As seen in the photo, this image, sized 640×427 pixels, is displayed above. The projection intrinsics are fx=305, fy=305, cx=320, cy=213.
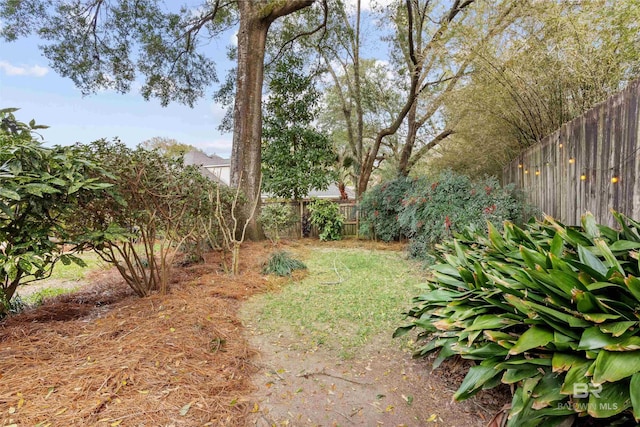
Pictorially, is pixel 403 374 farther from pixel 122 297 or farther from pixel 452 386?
pixel 122 297

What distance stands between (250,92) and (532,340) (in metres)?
6.57

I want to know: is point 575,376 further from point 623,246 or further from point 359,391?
point 359,391

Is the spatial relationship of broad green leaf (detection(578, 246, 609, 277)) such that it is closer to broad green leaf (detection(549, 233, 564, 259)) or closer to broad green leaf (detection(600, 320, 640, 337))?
broad green leaf (detection(549, 233, 564, 259))

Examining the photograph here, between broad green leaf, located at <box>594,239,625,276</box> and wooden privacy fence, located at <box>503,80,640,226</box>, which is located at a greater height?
wooden privacy fence, located at <box>503,80,640,226</box>

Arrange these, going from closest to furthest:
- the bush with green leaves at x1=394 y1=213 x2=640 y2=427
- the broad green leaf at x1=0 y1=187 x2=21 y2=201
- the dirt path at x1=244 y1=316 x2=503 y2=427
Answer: the bush with green leaves at x1=394 y1=213 x2=640 y2=427
the dirt path at x1=244 y1=316 x2=503 y2=427
the broad green leaf at x1=0 y1=187 x2=21 y2=201

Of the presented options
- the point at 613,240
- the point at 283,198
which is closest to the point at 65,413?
the point at 613,240

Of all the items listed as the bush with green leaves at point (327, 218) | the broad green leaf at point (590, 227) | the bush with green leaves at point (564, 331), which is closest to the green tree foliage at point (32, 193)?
the bush with green leaves at point (564, 331)

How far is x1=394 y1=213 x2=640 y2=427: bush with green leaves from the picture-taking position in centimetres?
104

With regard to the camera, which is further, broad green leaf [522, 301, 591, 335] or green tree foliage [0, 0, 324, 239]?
green tree foliage [0, 0, 324, 239]

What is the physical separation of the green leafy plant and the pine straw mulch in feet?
4.28

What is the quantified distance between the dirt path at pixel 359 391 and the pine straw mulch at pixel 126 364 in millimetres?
153

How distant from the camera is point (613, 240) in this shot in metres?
1.54

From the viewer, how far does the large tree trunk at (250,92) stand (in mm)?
6387

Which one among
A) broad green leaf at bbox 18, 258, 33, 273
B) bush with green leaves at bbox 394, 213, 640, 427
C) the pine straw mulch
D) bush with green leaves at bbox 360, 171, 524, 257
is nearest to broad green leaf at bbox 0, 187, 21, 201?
broad green leaf at bbox 18, 258, 33, 273
